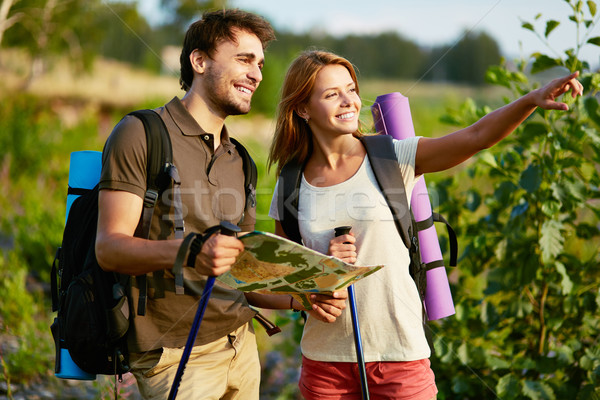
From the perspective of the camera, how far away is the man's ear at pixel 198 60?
2623 mm

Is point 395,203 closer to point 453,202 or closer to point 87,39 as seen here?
point 453,202

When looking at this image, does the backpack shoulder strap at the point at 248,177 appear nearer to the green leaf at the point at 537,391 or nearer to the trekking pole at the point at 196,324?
the trekking pole at the point at 196,324

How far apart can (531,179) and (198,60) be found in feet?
6.04

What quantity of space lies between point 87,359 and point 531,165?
2.43 metres

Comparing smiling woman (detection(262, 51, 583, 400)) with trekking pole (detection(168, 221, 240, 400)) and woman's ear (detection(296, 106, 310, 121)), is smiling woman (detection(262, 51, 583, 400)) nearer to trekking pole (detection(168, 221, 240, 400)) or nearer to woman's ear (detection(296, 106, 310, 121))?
woman's ear (detection(296, 106, 310, 121))

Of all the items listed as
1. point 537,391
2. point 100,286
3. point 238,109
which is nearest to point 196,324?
point 100,286

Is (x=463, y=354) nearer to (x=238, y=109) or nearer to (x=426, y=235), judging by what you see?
(x=426, y=235)

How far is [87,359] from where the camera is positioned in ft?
7.61

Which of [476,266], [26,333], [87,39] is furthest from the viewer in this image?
[87,39]

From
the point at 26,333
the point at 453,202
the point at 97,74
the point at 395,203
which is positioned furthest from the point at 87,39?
the point at 395,203

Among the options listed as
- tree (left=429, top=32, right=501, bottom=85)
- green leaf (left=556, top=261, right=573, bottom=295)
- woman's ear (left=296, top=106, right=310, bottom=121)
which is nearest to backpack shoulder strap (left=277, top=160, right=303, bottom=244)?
woman's ear (left=296, top=106, right=310, bottom=121)

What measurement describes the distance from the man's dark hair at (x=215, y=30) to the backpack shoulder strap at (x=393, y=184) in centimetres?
77

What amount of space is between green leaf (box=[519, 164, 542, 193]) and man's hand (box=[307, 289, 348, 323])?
1.37 m

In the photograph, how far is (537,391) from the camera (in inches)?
130
